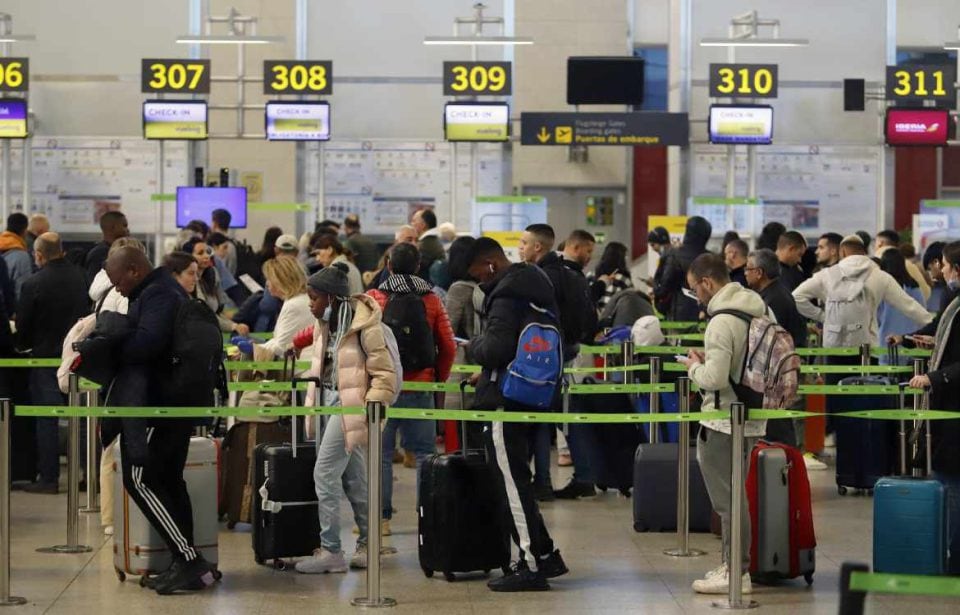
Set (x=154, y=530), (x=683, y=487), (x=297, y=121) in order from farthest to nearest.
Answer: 1. (x=297, y=121)
2. (x=683, y=487)
3. (x=154, y=530)

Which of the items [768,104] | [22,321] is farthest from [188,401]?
[768,104]

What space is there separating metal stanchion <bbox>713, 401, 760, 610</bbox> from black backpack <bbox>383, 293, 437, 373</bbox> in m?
2.07

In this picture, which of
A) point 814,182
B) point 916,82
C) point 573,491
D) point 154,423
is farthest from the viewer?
point 814,182

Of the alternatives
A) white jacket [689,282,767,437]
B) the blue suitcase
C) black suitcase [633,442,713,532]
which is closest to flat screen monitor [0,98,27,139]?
black suitcase [633,442,713,532]

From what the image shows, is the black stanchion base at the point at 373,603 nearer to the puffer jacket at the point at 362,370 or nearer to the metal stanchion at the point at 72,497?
the puffer jacket at the point at 362,370

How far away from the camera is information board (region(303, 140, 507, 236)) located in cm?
2252

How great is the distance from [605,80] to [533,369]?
47.3ft

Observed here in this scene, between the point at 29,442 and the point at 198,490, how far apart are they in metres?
3.74

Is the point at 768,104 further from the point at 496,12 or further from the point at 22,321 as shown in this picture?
the point at 22,321

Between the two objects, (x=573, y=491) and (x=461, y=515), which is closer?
(x=461, y=515)

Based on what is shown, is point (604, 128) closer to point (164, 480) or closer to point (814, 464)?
point (814, 464)

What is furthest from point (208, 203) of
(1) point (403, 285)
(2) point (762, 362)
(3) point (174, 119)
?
(2) point (762, 362)

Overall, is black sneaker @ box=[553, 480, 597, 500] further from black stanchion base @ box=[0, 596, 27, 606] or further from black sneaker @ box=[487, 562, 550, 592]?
black stanchion base @ box=[0, 596, 27, 606]

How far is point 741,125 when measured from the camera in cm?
2211
